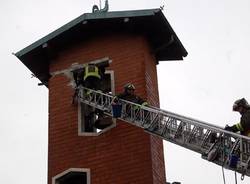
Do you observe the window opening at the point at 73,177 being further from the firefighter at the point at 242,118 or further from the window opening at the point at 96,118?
the firefighter at the point at 242,118

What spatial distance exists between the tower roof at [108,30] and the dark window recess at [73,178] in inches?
188

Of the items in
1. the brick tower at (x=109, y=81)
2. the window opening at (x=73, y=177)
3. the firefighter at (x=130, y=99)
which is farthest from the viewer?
the window opening at (x=73, y=177)

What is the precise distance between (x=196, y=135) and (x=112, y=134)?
16.2ft

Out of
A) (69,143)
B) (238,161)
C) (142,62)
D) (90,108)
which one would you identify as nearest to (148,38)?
(142,62)

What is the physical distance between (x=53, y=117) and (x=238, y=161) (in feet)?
29.2

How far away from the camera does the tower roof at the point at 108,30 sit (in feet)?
70.3

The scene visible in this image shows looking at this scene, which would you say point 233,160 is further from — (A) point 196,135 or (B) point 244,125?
(A) point 196,135

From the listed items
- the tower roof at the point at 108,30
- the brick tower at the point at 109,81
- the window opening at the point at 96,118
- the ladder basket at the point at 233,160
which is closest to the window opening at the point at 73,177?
the brick tower at the point at 109,81

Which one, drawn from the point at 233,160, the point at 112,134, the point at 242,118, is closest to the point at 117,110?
Answer: the point at 112,134

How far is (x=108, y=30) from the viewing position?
2216 centimetres

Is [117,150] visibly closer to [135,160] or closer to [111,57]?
[135,160]

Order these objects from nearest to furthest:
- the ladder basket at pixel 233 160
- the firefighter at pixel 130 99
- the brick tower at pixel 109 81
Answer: the ladder basket at pixel 233 160 → the firefighter at pixel 130 99 → the brick tower at pixel 109 81

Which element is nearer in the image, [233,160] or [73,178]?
[233,160]

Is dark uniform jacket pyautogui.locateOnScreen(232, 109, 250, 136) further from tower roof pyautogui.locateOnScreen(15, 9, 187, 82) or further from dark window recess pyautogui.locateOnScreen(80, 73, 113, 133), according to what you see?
tower roof pyautogui.locateOnScreen(15, 9, 187, 82)
